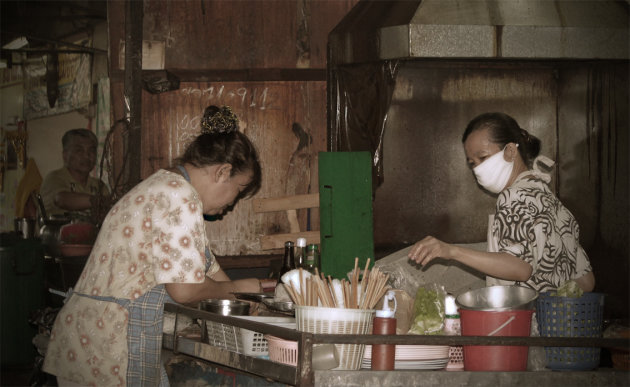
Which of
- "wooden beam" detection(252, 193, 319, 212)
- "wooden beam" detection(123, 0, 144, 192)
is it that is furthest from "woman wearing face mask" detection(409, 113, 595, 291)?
"wooden beam" detection(123, 0, 144, 192)

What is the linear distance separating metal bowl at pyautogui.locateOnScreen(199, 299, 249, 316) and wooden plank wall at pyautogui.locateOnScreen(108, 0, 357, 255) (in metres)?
3.21

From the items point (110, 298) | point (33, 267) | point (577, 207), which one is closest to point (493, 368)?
point (110, 298)

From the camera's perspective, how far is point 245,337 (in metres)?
2.53

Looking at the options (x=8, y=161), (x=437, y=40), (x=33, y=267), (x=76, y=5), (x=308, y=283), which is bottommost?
(x=33, y=267)

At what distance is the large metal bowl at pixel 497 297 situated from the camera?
7.85 ft

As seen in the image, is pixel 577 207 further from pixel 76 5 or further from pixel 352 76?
pixel 76 5

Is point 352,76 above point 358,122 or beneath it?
above

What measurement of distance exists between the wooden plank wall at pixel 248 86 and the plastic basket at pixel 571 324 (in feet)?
12.6

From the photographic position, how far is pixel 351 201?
5082mm

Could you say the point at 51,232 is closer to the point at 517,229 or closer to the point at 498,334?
the point at 517,229

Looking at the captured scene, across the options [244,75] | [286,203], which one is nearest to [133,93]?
[244,75]

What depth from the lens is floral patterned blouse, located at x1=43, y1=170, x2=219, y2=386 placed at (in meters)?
2.45

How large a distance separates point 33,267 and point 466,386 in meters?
5.51

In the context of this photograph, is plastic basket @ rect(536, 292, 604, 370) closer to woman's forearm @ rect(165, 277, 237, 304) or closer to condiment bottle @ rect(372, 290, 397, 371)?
condiment bottle @ rect(372, 290, 397, 371)
